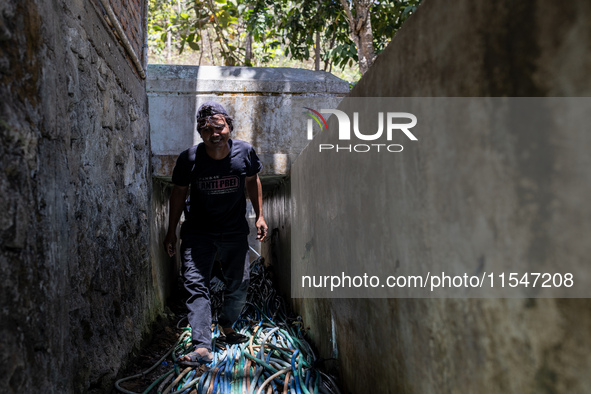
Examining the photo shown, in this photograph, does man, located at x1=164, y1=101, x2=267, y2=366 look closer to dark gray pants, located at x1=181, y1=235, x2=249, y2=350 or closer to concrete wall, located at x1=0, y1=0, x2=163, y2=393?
dark gray pants, located at x1=181, y1=235, x2=249, y2=350

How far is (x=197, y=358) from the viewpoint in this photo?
2.94 metres

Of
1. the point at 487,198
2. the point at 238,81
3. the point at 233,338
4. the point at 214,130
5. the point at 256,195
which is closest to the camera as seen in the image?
the point at 487,198

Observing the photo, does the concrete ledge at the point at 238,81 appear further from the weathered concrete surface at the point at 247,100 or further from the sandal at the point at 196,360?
the sandal at the point at 196,360

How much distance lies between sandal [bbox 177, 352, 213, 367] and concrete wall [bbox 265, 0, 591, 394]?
4.81 feet

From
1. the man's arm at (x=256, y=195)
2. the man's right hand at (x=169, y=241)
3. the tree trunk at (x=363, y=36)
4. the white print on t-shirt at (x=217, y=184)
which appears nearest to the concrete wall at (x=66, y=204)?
the man's right hand at (x=169, y=241)

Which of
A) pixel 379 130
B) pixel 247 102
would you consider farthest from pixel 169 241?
pixel 379 130

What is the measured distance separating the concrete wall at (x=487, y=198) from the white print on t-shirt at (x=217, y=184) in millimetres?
1728

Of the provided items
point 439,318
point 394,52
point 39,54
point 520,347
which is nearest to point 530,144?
point 520,347

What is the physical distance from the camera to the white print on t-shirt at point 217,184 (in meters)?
3.34

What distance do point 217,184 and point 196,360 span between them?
1263 millimetres

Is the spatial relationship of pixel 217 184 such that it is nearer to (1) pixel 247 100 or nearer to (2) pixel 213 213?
(2) pixel 213 213

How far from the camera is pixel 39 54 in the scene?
5.07 feet

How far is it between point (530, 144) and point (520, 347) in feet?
1.26

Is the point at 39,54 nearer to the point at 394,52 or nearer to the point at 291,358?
the point at 394,52
